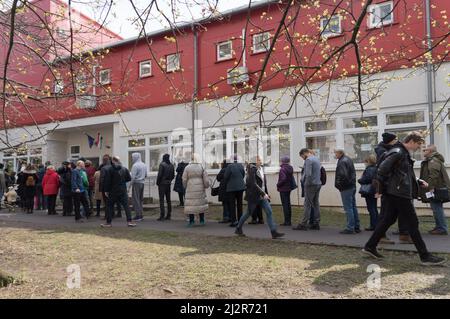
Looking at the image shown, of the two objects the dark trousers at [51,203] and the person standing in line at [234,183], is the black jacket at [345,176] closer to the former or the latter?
the person standing in line at [234,183]

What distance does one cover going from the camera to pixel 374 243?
21.3ft

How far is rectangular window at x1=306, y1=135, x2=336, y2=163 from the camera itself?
47.9 feet

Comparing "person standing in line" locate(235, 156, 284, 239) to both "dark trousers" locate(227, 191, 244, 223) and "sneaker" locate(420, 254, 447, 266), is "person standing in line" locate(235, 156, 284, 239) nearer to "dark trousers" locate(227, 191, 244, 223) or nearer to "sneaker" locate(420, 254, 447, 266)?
"dark trousers" locate(227, 191, 244, 223)

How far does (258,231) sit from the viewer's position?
9.82 m

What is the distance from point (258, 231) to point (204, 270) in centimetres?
392

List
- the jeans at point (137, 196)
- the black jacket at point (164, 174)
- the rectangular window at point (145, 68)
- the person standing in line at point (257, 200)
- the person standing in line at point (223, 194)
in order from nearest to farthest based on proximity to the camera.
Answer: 1. the person standing in line at point (257, 200)
2. the person standing in line at point (223, 194)
3. the black jacket at point (164, 174)
4. the jeans at point (137, 196)
5. the rectangular window at point (145, 68)

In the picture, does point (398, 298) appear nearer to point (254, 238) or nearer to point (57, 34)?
point (254, 238)

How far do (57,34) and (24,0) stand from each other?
1714 millimetres

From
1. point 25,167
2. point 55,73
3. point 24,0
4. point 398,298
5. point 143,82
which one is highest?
point 143,82

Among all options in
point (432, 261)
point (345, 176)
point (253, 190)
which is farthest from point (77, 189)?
point (432, 261)

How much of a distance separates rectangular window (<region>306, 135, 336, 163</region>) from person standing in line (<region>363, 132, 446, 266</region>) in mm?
8075

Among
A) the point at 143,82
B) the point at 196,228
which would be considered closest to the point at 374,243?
the point at 196,228

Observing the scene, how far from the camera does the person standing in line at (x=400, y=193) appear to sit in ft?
20.2

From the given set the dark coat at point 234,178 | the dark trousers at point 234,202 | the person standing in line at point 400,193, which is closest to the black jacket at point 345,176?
the dark coat at point 234,178
